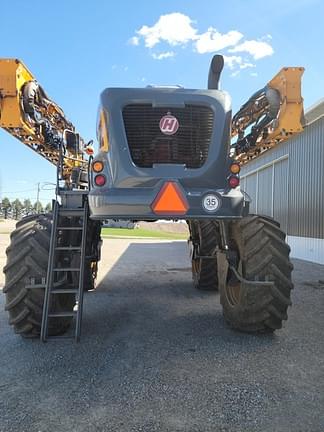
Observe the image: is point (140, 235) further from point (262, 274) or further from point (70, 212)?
point (262, 274)

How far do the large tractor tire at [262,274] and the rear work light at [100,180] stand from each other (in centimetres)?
Result: 166

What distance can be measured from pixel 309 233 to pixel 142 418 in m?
13.3

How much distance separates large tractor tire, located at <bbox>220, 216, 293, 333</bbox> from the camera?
4.69 metres

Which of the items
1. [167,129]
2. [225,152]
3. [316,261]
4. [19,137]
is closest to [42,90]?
[19,137]

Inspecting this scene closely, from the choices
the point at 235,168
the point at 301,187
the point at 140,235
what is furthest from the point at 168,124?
the point at 140,235

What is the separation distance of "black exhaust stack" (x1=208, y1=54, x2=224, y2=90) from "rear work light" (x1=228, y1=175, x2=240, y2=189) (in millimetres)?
1219

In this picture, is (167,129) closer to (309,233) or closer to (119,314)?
(119,314)

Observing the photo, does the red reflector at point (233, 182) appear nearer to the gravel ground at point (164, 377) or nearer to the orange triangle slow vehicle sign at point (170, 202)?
the orange triangle slow vehicle sign at point (170, 202)

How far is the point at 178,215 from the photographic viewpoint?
4188 mm

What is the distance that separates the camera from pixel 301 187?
15.7 m

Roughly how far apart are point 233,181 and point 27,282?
2400 millimetres

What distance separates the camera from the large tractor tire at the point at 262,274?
15.4 feet

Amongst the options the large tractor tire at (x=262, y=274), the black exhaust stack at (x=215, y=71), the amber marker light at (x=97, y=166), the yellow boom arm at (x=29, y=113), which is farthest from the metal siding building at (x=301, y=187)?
the amber marker light at (x=97, y=166)

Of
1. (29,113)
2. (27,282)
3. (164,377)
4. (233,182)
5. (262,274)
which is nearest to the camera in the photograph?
(164,377)
